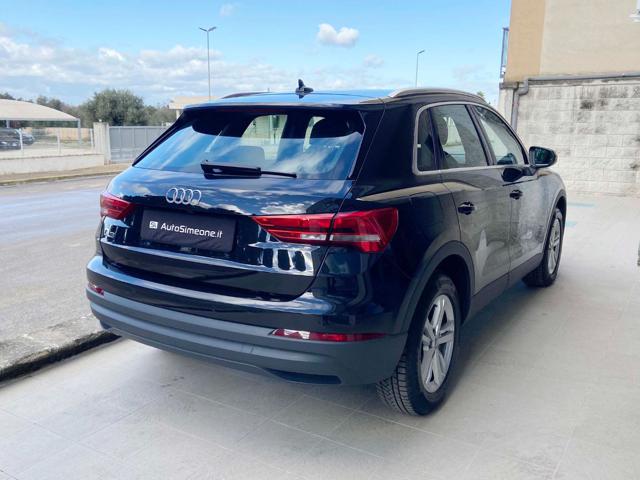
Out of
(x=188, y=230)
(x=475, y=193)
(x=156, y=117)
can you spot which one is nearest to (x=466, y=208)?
(x=475, y=193)

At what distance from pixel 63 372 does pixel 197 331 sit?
1.47m

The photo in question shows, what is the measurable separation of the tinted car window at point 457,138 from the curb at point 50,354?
2.63 meters

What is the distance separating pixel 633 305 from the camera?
16.7ft

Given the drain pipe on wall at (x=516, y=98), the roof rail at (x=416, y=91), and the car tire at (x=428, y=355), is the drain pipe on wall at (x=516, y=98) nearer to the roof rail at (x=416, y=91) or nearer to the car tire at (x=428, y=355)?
the roof rail at (x=416, y=91)

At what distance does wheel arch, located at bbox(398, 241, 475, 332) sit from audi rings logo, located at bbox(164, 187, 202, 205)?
1.09 metres

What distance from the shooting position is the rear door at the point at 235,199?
8.32 feet

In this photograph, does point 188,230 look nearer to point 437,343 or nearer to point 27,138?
point 437,343

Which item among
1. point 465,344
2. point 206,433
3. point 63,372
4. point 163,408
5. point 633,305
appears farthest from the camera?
point 633,305

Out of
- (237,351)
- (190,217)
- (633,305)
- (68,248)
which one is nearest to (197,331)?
(237,351)

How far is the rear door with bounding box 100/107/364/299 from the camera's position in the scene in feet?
8.32

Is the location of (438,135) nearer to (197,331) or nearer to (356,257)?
(356,257)

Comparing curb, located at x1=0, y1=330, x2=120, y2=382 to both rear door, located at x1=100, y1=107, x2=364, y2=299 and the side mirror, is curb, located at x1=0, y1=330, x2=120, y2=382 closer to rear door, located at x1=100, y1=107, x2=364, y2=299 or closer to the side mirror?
rear door, located at x1=100, y1=107, x2=364, y2=299

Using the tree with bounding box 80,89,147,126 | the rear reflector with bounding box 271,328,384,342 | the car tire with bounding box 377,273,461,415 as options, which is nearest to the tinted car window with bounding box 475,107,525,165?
the car tire with bounding box 377,273,461,415

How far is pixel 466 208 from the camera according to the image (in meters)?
3.33
